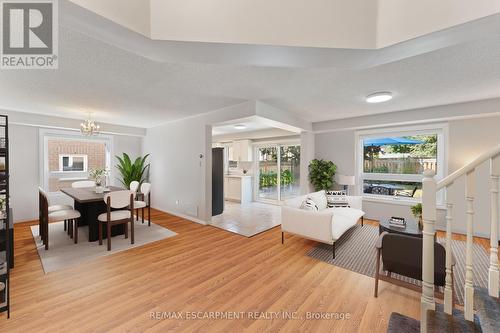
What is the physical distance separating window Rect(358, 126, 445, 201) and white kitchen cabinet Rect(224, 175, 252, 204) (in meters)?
3.52

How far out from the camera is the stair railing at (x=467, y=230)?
121cm

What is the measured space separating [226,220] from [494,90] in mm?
5181

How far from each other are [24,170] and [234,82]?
17.6 feet

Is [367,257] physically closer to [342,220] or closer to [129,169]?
[342,220]

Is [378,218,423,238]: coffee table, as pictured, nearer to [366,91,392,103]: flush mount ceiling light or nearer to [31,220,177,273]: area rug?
[366,91,392,103]: flush mount ceiling light

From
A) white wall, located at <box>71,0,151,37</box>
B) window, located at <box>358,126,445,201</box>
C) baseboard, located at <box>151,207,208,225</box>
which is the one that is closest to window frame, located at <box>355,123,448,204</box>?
window, located at <box>358,126,445,201</box>

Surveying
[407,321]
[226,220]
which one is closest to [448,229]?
[407,321]

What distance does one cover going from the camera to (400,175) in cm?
453

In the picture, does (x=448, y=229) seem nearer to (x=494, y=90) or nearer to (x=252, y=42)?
(x=252, y=42)

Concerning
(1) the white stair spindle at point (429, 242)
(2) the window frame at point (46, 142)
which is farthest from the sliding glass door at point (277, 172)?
(2) the window frame at point (46, 142)

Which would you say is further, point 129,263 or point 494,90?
point 494,90

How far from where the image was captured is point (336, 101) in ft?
11.9

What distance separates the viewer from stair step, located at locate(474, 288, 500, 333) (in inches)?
41.3

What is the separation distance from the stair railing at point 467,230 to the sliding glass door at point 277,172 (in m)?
5.05
